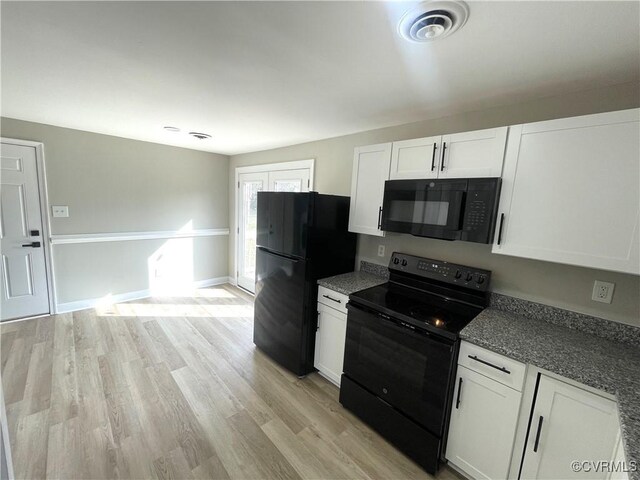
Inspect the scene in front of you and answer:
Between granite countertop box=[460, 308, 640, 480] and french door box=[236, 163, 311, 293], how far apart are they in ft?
9.07

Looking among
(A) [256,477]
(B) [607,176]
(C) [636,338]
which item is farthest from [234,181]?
(C) [636,338]

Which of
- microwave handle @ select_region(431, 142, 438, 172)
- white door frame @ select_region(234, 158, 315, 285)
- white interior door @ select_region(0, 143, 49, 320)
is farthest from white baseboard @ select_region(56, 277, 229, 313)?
microwave handle @ select_region(431, 142, 438, 172)

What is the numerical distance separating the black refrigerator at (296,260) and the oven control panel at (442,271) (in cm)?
55

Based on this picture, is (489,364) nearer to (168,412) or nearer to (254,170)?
(168,412)

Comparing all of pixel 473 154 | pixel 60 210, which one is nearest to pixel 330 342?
pixel 473 154

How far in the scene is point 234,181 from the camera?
15.4ft

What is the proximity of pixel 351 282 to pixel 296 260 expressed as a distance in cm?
52

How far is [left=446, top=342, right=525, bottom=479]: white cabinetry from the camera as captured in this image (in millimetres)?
1416

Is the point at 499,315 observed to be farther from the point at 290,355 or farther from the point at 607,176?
the point at 290,355

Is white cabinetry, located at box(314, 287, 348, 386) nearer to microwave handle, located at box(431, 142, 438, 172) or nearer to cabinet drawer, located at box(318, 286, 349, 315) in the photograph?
cabinet drawer, located at box(318, 286, 349, 315)

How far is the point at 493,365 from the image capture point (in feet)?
4.76

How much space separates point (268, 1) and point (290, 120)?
4.76 feet

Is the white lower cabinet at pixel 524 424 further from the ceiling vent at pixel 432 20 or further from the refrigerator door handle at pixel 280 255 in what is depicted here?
the ceiling vent at pixel 432 20

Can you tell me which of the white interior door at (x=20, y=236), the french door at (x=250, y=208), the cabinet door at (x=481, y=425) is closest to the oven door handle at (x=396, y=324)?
the cabinet door at (x=481, y=425)
